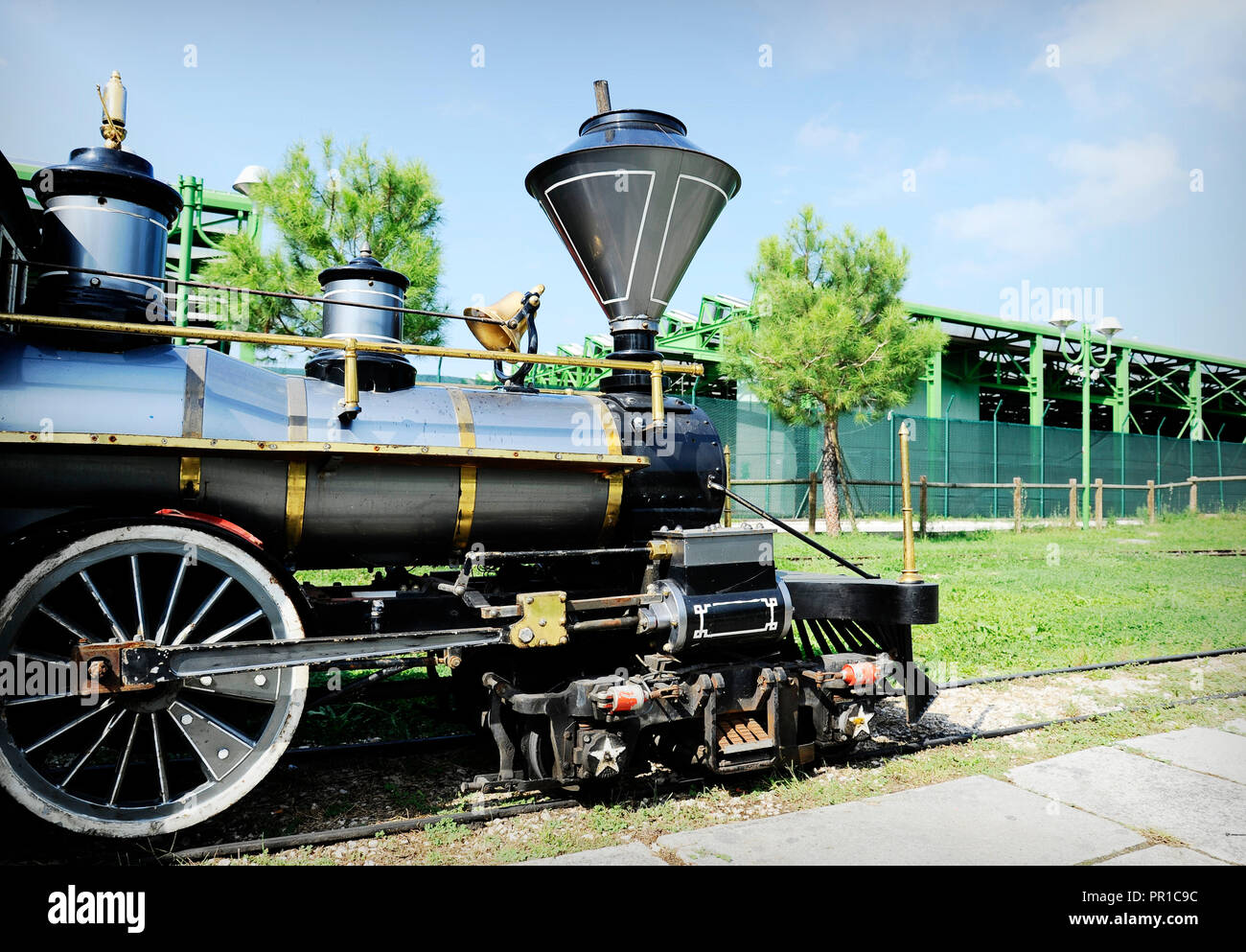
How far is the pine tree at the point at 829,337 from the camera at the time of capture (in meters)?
17.5

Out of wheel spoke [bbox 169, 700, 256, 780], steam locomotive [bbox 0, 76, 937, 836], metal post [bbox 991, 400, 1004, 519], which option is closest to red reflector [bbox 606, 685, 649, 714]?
steam locomotive [bbox 0, 76, 937, 836]

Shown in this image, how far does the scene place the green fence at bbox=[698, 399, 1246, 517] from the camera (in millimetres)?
22250

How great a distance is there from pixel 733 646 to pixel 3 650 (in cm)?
326

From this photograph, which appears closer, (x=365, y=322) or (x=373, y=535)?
(x=373, y=535)

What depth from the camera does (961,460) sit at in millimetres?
24859

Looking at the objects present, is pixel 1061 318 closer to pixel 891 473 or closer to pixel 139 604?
pixel 891 473

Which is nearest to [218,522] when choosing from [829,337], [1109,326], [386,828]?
[386,828]

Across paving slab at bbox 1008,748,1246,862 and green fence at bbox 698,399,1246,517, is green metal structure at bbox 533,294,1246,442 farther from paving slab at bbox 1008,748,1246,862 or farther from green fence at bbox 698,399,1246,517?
paving slab at bbox 1008,748,1246,862

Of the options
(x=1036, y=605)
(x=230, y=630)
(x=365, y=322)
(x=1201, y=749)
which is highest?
(x=365, y=322)

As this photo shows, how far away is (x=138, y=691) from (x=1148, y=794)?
4.84 m

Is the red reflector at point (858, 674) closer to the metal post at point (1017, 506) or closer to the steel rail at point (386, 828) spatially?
the steel rail at point (386, 828)

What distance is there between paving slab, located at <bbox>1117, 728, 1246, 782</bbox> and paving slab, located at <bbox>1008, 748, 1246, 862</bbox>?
5.2 inches
